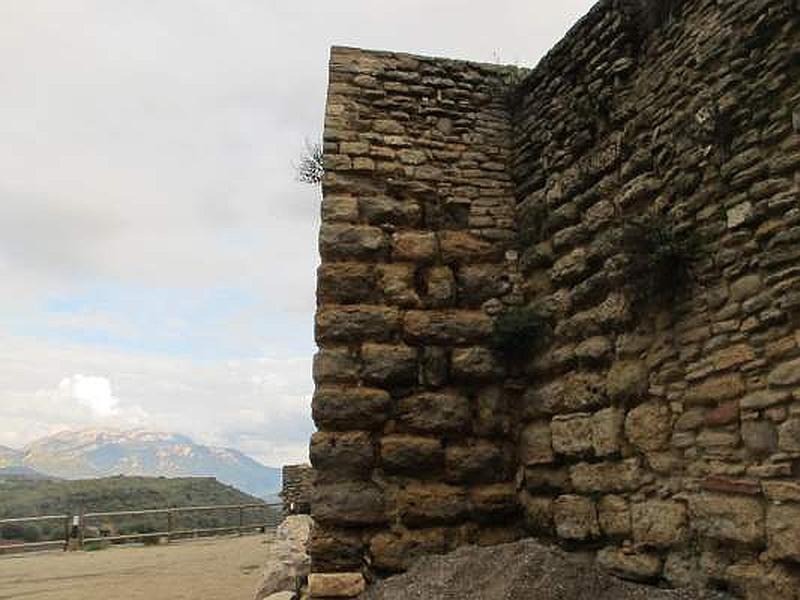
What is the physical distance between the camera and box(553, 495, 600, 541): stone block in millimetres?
4062

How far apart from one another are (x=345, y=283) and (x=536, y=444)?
1839 millimetres

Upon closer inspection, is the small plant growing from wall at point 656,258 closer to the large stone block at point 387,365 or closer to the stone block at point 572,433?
the stone block at point 572,433

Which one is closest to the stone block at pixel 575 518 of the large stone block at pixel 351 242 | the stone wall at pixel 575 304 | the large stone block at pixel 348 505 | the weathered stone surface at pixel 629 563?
the stone wall at pixel 575 304

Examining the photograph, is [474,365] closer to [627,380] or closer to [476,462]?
[476,462]

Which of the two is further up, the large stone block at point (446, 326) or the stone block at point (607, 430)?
the large stone block at point (446, 326)

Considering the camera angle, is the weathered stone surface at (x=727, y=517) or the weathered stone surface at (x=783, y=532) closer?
the weathered stone surface at (x=783, y=532)

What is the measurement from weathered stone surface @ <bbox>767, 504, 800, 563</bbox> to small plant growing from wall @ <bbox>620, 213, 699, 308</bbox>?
1.24 meters


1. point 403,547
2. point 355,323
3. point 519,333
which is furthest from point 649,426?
point 355,323

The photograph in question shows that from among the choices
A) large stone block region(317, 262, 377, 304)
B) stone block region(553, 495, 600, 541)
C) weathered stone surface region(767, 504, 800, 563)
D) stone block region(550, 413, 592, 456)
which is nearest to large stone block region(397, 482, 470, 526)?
stone block region(553, 495, 600, 541)

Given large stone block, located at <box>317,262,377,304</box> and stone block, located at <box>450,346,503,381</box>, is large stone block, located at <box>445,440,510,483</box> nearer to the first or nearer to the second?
stone block, located at <box>450,346,503,381</box>

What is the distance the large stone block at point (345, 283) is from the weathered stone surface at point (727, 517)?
2.65 metres

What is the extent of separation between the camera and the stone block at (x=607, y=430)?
394cm

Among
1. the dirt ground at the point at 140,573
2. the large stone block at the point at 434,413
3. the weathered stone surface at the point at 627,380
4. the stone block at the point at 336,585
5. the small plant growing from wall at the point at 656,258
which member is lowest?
the dirt ground at the point at 140,573

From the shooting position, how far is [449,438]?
4.83 m
